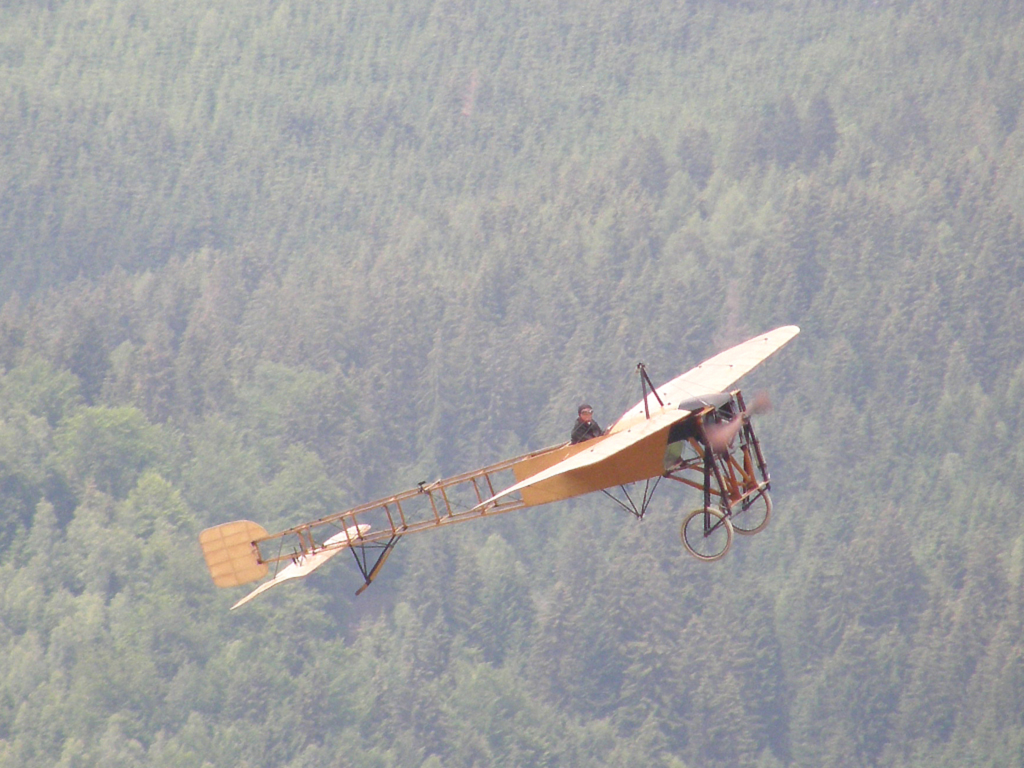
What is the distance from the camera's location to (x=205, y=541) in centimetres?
3897

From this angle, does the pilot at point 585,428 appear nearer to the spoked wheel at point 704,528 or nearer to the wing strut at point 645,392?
the wing strut at point 645,392

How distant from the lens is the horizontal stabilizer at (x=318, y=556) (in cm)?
3616

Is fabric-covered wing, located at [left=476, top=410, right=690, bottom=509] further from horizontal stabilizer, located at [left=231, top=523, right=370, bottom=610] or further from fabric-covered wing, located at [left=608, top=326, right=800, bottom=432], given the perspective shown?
horizontal stabilizer, located at [left=231, top=523, right=370, bottom=610]

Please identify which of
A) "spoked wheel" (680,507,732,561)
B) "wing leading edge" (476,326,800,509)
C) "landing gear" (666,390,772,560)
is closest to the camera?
"wing leading edge" (476,326,800,509)

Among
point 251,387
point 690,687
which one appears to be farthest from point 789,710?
point 251,387

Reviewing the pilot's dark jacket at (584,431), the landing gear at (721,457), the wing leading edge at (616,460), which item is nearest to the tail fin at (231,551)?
the wing leading edge at (616,460)

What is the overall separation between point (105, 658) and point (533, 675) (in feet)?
111

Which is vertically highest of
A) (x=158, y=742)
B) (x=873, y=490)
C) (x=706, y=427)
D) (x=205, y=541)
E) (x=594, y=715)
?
(x=706, y=427)

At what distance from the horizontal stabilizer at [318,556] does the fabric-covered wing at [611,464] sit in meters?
4.30

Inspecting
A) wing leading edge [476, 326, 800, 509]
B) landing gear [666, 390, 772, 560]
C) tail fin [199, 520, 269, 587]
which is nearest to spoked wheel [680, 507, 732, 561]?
landing gear [666, 390, 772, 560]

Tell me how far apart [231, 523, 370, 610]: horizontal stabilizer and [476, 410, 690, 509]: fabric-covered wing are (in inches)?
169

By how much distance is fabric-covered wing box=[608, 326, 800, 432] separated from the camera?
33.5 metres

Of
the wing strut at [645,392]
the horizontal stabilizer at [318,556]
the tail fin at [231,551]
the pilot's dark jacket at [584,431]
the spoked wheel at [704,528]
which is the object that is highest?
the wing strut at [645,392]

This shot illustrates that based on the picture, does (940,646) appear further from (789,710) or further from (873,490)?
(873,490)
